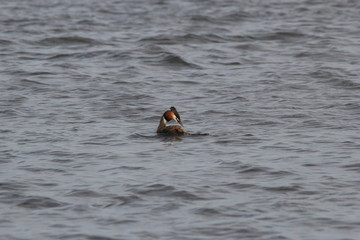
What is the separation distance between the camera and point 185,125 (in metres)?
13.1

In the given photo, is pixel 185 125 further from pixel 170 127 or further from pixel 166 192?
pixel 166 192

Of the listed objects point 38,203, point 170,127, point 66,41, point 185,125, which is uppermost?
point 38,203

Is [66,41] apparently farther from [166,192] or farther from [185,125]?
[166,192]

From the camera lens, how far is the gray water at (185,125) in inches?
347

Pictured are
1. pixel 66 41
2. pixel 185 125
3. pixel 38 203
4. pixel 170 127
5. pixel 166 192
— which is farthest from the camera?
pixel 66 41

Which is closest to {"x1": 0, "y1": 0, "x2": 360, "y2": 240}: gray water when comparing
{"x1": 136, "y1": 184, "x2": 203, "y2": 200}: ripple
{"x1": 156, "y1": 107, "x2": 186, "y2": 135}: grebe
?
{"x1": 136, "y1": 184, "x2": 203, "y2": 200}: ripple

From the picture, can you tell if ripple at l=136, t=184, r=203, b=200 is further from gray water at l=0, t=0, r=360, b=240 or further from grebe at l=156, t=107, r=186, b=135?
grebe at l=156, t=107, r=186, b=135

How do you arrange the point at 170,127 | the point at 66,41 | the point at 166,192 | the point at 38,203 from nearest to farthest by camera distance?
the point at 38,203
the point at 166,192
the point at 170,127
the point at 66,41

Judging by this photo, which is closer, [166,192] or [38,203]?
[38,203]

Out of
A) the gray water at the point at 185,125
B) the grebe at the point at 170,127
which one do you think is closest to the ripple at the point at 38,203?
the gray water at the point at 185,125

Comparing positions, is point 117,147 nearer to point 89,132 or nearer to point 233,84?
point 89,132

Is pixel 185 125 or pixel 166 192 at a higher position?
pixel 166 192

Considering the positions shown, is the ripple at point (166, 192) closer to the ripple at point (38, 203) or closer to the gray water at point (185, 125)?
the gray water at point (185, 125)

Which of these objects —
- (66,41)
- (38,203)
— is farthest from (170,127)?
(66,41)
